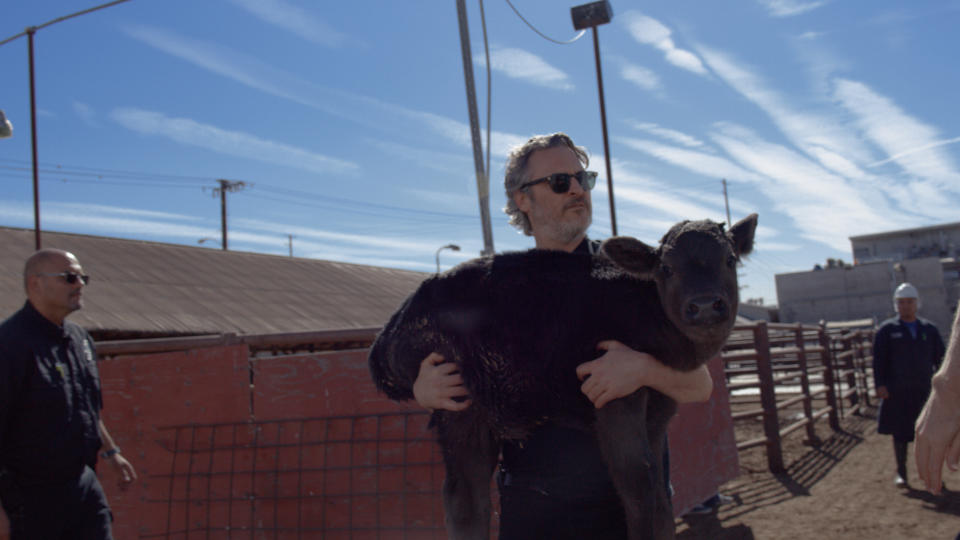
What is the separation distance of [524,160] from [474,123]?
7423 mm

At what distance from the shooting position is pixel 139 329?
15.3 metres

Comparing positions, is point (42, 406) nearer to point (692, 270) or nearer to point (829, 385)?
point (692, 270)

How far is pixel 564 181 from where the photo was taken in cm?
263

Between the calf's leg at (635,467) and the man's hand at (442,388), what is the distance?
1.47 feet

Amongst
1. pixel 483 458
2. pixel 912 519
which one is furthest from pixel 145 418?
pixel 912 519

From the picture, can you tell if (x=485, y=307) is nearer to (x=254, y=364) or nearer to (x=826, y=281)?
(x=254, y=364)

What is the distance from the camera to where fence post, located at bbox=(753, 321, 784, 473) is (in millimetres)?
9016

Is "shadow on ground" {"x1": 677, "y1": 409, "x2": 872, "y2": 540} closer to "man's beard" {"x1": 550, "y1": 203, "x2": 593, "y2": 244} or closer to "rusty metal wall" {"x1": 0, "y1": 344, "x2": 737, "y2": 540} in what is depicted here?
"rusty metal wall" {"x1": 0, "y1": 344, "x2": 737, "y2": 540}

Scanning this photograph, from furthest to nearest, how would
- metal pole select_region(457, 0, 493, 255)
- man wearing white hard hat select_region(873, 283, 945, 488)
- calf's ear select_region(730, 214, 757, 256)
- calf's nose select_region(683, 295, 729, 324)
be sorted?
metal pole select_region(457, 0, 493, 255) → man wearing white hard hat select_region(873, 283, 945, 488) → calf's ear select_region(730, 214, 757, 256) → calf's nose select_region(683, 295, 729, 324)

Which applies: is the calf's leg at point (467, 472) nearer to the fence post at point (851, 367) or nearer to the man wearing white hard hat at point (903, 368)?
the man wearing white hard hat at point (903, 368)

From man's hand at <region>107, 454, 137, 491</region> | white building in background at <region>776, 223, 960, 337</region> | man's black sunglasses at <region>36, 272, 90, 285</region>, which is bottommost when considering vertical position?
man's hand at <region>107, 454, 137, 491</region>

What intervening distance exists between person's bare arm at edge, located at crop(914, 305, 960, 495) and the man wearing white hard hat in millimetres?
7202

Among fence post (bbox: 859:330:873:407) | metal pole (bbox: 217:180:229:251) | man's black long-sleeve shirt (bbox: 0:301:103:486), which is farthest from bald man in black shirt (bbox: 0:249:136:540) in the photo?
metal pole (bbox: 217:180:229:251)

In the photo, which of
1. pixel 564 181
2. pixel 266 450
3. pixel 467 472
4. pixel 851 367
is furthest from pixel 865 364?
pixel 467 472
